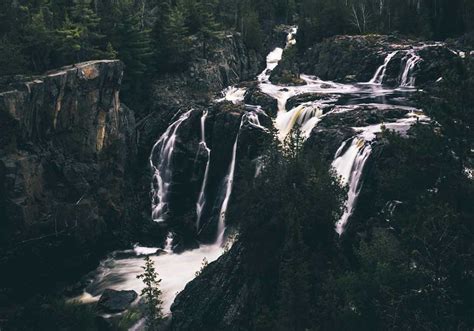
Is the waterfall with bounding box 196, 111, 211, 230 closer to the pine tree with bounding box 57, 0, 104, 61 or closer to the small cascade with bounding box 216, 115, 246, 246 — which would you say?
the small cascade with bounding box 216, 115, 246, 246

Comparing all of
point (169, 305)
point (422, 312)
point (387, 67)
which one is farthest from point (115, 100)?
point (422, 312)

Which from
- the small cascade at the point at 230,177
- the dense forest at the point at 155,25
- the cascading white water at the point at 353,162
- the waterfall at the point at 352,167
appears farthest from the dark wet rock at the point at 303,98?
the dense forest at the point at 155,25

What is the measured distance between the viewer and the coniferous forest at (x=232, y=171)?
24094mm

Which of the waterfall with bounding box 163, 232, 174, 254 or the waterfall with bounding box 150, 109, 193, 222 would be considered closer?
the waterfall with bounding box 163, 232, 174, 254

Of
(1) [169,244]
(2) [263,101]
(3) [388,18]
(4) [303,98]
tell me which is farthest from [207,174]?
(3) [388,18]

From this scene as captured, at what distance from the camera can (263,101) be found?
56031mm

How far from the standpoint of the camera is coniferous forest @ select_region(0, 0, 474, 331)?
24.1 m

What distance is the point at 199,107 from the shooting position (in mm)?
56719

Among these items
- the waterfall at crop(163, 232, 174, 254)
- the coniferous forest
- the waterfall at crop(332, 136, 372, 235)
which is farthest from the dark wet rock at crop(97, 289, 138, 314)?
the waterfall at crop(332, 136, 372, 235)

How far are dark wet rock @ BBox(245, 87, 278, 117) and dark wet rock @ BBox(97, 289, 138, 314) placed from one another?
78.4 feet

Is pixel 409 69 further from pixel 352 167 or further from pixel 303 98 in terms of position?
pixel 352 167

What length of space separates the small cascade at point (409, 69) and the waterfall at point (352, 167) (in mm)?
25733

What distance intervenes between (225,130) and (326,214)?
25666mm

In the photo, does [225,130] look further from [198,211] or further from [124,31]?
[124,31]
